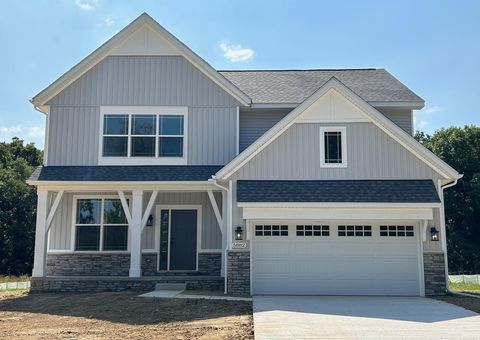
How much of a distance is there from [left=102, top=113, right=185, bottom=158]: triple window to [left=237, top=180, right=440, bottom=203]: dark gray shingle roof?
3.40 metres

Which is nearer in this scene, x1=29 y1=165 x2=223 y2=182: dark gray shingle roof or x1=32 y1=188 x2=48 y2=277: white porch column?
x1=32 y1=188 x2=48 y2=277: white porch column

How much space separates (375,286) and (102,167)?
8842 millimetres

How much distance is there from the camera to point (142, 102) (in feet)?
50.6

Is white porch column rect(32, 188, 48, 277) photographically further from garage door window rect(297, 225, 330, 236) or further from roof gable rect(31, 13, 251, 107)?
garage door window rect(297, 225, 330, 236)

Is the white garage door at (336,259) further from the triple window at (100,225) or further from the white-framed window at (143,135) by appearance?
the triple window at (100,225)

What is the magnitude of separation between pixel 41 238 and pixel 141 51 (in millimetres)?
6642

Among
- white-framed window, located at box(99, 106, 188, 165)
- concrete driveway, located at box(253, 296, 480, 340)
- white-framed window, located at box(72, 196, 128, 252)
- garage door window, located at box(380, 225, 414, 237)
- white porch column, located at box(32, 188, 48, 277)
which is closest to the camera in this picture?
concrete driveway, located at box(253, 296, 480, 340)

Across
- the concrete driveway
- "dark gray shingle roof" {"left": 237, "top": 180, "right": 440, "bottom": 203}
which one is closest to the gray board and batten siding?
"dark gray shingle roof" {"left": 237, "top": 180, "right": 440, "bottom": 203}

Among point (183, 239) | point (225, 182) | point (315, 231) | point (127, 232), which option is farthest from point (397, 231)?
point (127, 232)

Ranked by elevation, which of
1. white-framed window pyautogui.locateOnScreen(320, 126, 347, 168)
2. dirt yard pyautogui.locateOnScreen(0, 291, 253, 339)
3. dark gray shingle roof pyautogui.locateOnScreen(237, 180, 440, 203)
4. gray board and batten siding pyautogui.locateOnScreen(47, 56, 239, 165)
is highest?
gray board and batten siding pyautogui.locateOnScreen(47, 56, 239, 165)

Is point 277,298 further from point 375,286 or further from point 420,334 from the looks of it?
point 420,334

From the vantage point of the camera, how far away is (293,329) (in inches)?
320

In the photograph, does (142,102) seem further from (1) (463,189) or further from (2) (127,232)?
(1) (463,189)

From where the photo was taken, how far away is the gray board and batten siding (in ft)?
50.1
